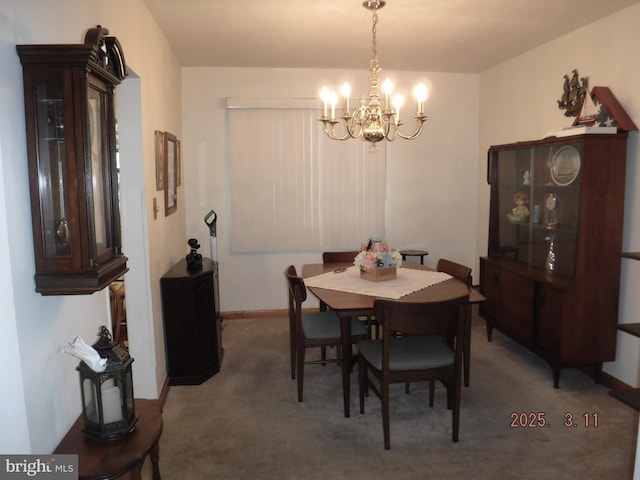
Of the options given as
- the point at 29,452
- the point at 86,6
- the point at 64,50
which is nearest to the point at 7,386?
the point at 29,452

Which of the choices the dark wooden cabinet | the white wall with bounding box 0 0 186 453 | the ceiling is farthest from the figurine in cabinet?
the white wall with bounding box 0 0 186 453

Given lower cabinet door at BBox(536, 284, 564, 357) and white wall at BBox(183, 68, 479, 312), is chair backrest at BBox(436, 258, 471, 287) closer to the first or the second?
lower cabinet door at BBox(536, 284, 564, 357)

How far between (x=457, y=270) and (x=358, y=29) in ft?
6.25

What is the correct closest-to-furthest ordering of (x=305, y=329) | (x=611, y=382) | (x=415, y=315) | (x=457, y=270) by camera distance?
(x=415, y=315), (x=305, y=329), (x=611, y=382), (x=457, y=270)

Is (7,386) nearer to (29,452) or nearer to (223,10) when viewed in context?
(29,452)

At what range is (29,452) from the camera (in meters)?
1.43

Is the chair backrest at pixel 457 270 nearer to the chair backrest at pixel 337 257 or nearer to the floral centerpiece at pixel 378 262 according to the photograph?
the floral centerpiece at pixel 378 262

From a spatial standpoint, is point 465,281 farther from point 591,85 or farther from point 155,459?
point 155,459

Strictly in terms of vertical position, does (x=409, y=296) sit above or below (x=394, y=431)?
above

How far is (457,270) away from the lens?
341cm

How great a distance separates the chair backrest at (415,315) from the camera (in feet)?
7.97

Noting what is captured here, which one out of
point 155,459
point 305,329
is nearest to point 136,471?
point 155,459

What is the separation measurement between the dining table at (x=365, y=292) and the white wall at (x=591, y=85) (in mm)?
1091

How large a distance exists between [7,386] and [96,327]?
0.65m
